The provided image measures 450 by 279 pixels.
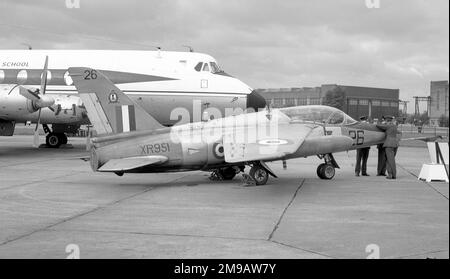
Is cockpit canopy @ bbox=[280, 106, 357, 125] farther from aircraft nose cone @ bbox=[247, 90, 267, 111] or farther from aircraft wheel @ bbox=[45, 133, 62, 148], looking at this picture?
aircraft wheel @ bbox=[45, 133, 62, 148]

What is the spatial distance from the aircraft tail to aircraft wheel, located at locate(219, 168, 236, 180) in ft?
10.7

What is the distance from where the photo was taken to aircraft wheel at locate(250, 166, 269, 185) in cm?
1419

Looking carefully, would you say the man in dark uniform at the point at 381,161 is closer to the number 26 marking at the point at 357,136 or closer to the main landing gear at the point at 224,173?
the number 26 marking at the point at 357,136

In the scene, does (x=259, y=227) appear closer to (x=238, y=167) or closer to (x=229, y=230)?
(x=229, y=230)

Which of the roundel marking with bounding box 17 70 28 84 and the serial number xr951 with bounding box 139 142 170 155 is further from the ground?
the roundel marking with bounding box 17 70 28 84

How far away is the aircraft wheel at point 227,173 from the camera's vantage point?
15.8 meters

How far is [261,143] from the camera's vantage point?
1330 centimetres

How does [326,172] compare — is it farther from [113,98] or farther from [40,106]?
[40,106]

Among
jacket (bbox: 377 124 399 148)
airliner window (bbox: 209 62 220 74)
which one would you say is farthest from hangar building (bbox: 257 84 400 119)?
jacket (bbox: 377 124 399 148)

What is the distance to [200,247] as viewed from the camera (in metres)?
7.36

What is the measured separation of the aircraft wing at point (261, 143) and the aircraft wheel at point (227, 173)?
1952mm

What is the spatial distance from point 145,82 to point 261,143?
12.0m

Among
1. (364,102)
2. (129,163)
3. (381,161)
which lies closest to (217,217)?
(129,163)
